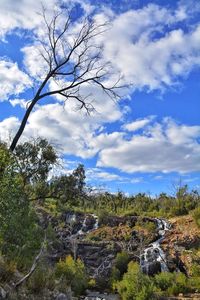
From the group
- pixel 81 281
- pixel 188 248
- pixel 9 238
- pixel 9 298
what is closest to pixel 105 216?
pixel 188 248

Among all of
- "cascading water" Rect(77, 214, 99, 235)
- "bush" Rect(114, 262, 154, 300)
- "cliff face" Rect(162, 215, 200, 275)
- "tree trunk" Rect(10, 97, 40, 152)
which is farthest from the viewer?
"cascading water" Rect(77, 214, 99, 235)

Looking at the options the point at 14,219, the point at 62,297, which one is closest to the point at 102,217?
the point at 62,297

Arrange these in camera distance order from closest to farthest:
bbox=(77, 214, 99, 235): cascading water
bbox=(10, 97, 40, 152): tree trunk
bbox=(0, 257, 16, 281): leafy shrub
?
1. bbox=(0, 257, 16, 281): leafy shrub
2. bbox=(10, 97, 40, 152): tree trunk
3. bbox=(77, 214, 99, 235): cascading water

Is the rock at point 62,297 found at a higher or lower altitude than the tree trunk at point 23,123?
lower

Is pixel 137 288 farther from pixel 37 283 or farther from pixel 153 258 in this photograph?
pixel 37 283

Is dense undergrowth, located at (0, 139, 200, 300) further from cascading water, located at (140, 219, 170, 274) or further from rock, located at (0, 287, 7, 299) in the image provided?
cascading water, located at (140, 219, 170, 274)

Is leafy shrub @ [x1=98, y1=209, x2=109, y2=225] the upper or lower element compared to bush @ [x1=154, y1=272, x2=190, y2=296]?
upper

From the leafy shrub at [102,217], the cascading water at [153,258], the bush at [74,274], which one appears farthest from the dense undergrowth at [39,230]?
the leafy shrub at [102,217]

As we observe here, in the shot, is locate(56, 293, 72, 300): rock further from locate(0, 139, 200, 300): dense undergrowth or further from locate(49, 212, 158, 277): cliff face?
locate(49, 212, 158, 277): cliff face

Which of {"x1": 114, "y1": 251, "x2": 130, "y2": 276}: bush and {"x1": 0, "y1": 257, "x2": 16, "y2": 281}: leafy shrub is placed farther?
{"x1": 114, "y1": 251, "x2": 130, "y2": 276}: bush

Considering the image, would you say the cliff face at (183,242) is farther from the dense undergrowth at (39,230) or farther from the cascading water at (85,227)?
the cascading water at (85,227)

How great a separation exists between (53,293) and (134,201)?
5218 cm

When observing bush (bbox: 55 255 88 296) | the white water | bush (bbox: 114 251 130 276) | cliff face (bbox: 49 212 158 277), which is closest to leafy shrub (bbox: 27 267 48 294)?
bush (bbox: 55 255 88 296)

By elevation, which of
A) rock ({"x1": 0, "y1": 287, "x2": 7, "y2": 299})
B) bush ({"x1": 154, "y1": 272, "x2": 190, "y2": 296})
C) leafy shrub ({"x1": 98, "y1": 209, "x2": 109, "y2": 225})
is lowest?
rock ({"x1": 0, "y1": 287, "x2": 7, "y2": 299})
